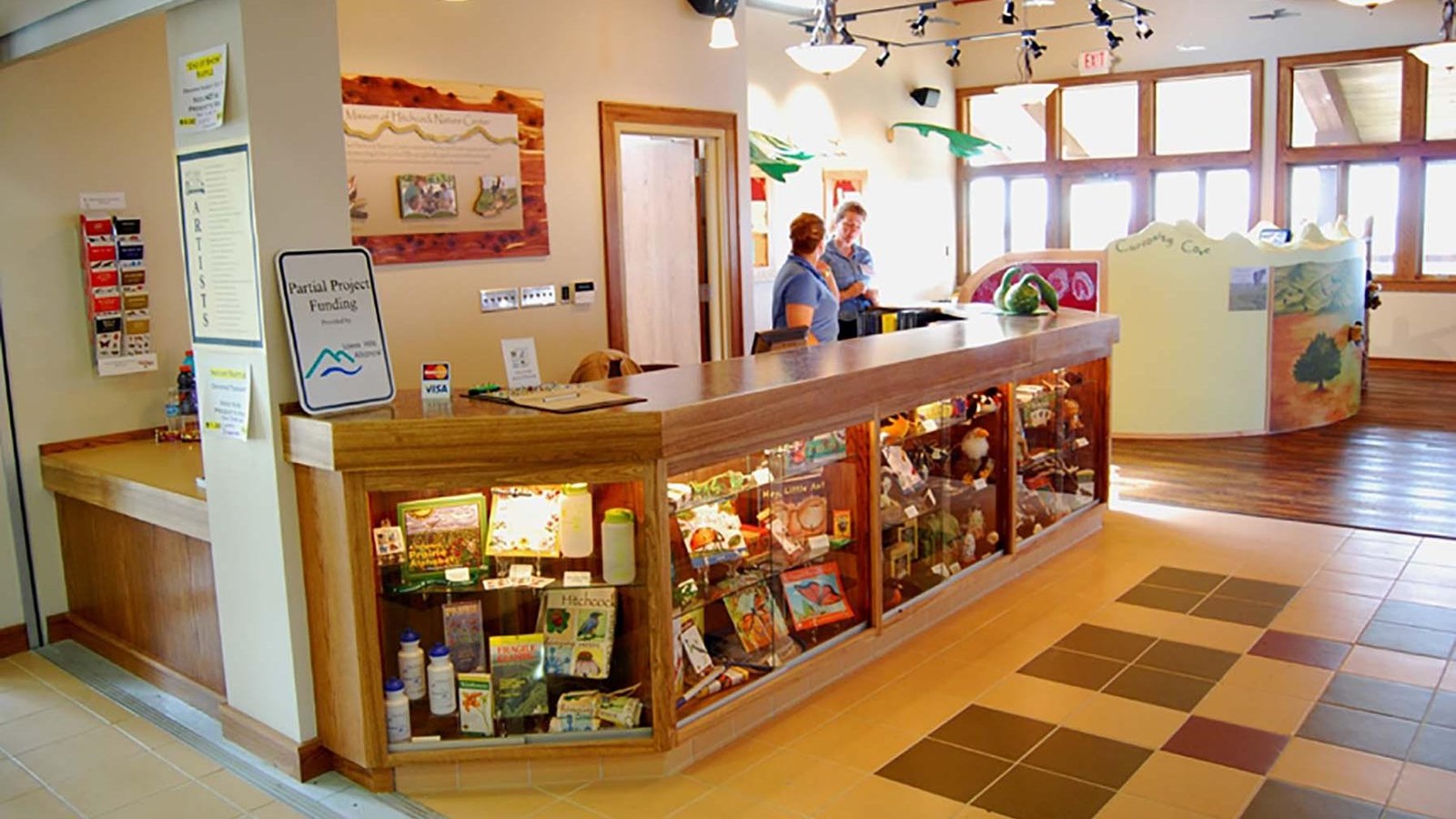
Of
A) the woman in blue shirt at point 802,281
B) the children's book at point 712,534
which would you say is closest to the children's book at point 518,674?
the children's book at point 712,534

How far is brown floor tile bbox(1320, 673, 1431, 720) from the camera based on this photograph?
3602 mm

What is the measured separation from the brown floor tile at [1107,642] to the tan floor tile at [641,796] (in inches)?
65.2

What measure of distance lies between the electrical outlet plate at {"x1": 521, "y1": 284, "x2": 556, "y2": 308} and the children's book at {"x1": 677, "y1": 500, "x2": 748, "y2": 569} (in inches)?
98.8

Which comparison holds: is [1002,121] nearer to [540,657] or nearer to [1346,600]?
[1346,600]

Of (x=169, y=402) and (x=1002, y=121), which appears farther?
(x=1002, y=121)

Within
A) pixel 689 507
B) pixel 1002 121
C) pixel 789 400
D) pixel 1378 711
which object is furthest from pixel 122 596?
pixel 1002 121

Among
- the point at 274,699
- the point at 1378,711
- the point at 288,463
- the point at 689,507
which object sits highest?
the point at 288,463

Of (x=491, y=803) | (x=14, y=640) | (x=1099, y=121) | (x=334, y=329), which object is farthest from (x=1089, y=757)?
(x=1099, y=121)

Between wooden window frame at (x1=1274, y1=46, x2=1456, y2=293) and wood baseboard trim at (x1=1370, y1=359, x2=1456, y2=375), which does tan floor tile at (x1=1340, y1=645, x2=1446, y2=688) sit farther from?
wooden window frame at (x1=1274, y1=46, x2=1456, y2=293)

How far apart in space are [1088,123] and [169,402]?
35.8ft

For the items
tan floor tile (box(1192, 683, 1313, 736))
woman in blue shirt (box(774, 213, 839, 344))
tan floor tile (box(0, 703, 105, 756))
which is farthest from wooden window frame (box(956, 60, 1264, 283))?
tan floor tile (box(0, 703, 105, 756))

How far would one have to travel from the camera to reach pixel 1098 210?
12922 millimetres

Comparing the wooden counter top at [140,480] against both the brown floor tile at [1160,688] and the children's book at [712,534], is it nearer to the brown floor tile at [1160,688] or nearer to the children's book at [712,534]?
the children's book at [712,534]

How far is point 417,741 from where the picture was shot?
3.27m
